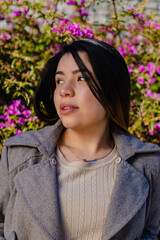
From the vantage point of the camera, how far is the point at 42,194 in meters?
1.15

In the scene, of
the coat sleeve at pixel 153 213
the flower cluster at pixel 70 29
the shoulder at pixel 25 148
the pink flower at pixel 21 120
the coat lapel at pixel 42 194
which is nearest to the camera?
the coat lapel at pixel 42 194

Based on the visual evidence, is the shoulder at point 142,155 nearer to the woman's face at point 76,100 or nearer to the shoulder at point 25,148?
the woman's face at point 76,100

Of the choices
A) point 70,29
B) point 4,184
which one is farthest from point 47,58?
point 4,184

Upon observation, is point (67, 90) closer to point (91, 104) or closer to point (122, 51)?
point (91, 104)

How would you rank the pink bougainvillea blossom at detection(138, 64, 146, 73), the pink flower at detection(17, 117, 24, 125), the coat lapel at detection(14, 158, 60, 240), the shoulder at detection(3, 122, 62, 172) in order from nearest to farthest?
the coat lapel at detection(14, 158, 60, 240), the shoulder at detection(3, 122, 62, 172), the pink flower at detection(17, 117, 24, 125), the pink bougainvillea blossom at detection(138, 64, 146, 73)

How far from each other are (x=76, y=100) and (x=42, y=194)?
42 centimetres

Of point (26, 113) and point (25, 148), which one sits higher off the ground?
point (25, 148)

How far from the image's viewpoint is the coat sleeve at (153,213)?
133cm

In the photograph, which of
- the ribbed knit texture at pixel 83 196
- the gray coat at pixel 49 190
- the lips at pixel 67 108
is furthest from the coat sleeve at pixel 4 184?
the lips at pixel 67 108

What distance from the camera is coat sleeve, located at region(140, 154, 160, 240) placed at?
1.33m

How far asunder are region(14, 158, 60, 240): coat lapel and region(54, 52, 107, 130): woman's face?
23 cm

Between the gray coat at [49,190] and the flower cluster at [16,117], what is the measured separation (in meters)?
0.65

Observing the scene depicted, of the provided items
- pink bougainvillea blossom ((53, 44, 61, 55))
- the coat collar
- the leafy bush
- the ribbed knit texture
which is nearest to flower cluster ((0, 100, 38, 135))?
the leafy bush

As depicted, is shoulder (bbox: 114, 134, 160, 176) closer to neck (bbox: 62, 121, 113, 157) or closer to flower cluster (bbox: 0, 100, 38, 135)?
neck (bbox: 62, 121, 113, 157)
